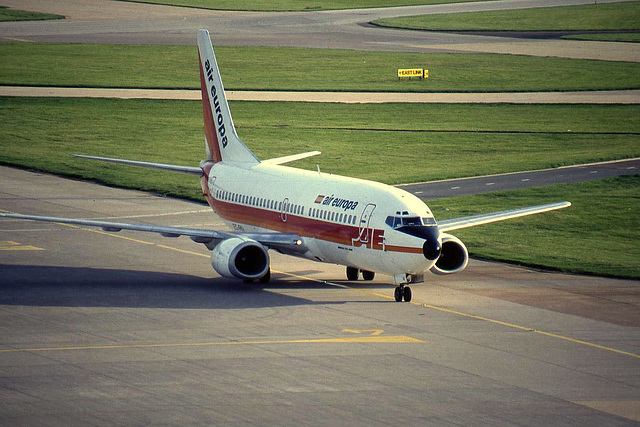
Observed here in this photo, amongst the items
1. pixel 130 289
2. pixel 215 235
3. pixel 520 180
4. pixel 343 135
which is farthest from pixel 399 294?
pixel 343 135

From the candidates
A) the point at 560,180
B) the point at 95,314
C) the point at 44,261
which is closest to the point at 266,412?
the point at 95,314

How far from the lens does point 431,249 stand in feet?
140

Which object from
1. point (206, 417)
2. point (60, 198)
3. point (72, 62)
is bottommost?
point (206, 417)

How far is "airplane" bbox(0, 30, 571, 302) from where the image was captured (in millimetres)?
43531

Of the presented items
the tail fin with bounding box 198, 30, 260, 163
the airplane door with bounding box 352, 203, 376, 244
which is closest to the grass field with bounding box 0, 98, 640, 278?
the airplane door with bounding box 352, 203, 376, 244

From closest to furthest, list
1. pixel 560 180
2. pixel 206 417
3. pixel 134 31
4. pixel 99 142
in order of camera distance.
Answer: pixel 206 417
pixel 560 180
pixel 99 142
pixel 134 31

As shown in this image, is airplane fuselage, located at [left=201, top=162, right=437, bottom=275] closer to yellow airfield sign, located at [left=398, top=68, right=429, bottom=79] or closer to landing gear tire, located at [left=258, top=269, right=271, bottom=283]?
landing gear tire, located at [left=258, top=269, right=271, bottom=283]

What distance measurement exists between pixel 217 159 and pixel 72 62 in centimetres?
7490

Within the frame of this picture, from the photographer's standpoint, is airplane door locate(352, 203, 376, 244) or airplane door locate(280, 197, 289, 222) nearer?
airplane door locate(352, 203, 376, 244)

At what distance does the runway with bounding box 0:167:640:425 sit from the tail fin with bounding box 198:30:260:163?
16.4 feet

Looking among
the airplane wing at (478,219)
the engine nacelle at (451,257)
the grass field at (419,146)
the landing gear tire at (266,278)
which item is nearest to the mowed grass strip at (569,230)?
the grass field at (419,146)

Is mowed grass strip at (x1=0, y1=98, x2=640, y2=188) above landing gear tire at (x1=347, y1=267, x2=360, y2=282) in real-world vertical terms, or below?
above

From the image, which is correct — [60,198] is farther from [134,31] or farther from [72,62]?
[134,31]

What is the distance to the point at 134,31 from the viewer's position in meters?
155
